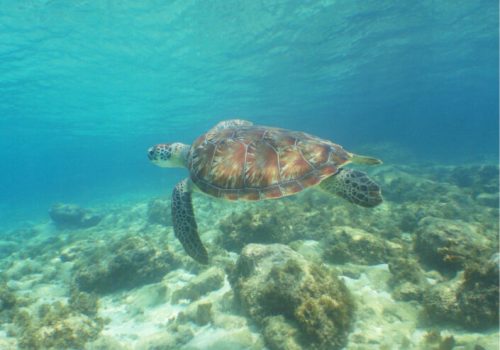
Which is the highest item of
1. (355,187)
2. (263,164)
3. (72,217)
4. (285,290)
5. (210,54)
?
(210,54)

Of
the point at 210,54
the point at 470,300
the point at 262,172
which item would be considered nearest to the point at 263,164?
the point at 262,172

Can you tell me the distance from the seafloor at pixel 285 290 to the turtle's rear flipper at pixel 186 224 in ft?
2.64

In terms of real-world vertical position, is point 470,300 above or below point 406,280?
below

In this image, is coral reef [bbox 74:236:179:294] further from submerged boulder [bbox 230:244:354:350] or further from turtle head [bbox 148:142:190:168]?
submerged boulder [bbox 230:244:354:350]

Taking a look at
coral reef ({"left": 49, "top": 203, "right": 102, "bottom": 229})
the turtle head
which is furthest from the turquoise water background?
the turtle head

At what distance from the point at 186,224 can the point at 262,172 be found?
5.91 ft

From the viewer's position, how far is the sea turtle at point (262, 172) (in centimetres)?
443

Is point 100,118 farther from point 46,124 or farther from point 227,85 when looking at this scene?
point 227,85

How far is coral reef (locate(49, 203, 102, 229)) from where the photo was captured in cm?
1658

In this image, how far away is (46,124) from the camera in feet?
117

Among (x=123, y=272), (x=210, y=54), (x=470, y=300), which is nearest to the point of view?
(x=470, y=300)

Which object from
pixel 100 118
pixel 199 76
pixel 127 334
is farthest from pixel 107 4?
pixel 100 118

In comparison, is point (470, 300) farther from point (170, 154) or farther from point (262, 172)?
point (170, 154)

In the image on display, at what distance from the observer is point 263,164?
15.5ft
